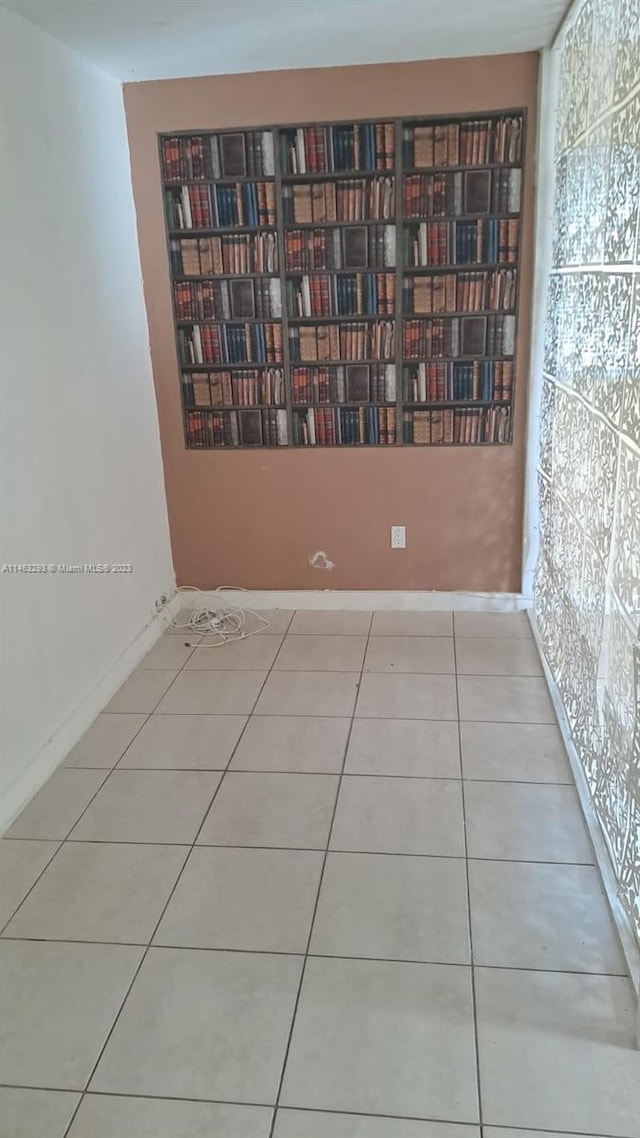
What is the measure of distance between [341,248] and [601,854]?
2.33 metres

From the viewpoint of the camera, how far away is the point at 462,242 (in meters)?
3.02

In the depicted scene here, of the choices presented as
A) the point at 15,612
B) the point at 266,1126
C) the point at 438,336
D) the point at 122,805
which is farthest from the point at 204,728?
the point at 438,336

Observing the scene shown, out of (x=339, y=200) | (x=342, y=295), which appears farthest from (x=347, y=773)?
(x=339, y=200)

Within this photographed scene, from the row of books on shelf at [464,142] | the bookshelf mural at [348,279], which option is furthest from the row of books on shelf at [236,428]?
the row of books on shelf at [464,142]

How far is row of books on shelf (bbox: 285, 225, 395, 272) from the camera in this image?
306 centimetres

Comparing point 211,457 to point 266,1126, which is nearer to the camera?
point 266,1126

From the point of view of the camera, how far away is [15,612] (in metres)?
2.25

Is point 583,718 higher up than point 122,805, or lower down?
higher up

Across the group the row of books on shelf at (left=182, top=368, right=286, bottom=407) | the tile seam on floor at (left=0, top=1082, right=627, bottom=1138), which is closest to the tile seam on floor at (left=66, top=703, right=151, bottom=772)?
the tile seam on floor at (left=0, top=1082, right=627, bottom=1138)

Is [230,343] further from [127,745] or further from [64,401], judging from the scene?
[127,745]

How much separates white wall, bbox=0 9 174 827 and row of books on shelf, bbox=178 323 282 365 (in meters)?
0.18

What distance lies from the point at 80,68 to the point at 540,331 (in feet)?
6.07

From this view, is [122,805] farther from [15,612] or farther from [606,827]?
[606,827]

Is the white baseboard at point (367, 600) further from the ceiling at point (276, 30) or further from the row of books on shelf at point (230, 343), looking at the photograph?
the ceiling at point (276, 30)
